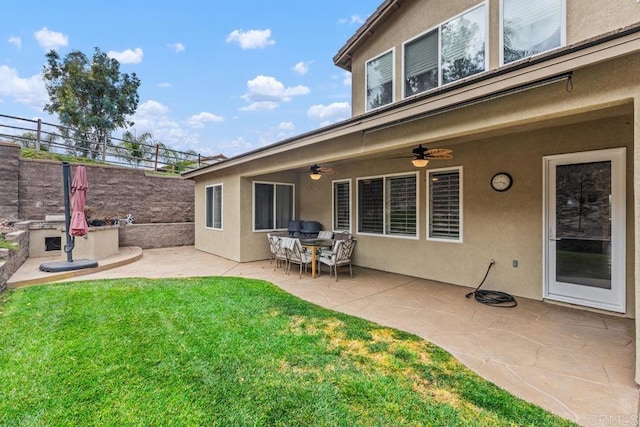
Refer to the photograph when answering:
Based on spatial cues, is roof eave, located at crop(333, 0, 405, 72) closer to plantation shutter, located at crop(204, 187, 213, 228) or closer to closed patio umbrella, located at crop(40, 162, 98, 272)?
plantation shutter, located at crop(204, 187, 213, 228)

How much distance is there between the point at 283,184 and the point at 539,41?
24.1ft

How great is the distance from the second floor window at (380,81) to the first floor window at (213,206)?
5929mm

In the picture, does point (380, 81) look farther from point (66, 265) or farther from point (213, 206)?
point (66, 265)

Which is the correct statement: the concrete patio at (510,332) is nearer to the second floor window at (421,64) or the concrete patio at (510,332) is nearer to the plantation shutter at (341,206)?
the plantation shutter at (341,206)

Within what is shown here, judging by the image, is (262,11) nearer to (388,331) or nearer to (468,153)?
(468,153)

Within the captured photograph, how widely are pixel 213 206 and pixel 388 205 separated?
6528 mm

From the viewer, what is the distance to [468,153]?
20.4ft

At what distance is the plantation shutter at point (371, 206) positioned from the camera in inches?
316

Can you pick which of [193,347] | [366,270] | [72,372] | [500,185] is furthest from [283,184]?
[72,372]

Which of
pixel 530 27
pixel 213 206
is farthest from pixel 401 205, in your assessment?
pixel 213 206

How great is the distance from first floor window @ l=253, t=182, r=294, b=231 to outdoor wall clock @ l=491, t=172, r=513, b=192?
6.28 meters

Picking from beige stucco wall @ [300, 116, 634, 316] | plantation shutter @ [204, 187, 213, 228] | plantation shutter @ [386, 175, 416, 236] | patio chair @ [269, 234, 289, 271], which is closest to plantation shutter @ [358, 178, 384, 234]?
plantation shutter @ [386, 175, 416, 236]

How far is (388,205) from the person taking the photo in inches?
310

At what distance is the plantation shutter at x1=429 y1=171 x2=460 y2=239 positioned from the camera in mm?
6504
